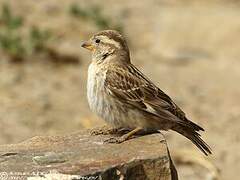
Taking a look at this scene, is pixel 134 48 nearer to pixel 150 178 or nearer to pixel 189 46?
pixel 189 46

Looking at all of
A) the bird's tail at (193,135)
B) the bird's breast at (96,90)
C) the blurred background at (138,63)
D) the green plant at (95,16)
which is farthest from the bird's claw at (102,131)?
the green plant at (95,16)

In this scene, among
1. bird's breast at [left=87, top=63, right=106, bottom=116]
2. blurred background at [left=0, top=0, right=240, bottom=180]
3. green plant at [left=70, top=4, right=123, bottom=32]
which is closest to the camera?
bird's breast at [left=87, top=63, right=106, bottom=116]

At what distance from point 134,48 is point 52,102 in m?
3.35

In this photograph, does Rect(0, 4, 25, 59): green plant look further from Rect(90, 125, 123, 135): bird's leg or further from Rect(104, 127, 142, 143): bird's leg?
Rect(104, 127, 142, 143): bird's leg

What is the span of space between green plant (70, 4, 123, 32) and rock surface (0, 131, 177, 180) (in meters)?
7.57

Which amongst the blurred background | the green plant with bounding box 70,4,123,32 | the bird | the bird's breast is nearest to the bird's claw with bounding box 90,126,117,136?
the bird

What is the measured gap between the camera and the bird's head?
8320 mm

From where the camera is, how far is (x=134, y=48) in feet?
50.2

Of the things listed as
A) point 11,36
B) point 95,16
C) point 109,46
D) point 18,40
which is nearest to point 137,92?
point 109,46

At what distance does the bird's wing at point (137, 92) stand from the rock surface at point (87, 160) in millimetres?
376

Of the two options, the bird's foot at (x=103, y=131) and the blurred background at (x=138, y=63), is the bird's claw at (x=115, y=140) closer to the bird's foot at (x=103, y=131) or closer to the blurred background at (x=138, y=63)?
the bird's foot at (x=103, y=131)

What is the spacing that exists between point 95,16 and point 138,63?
1.48m

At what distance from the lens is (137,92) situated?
816cm

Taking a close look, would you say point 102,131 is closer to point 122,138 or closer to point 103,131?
point 103,131
